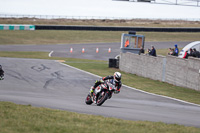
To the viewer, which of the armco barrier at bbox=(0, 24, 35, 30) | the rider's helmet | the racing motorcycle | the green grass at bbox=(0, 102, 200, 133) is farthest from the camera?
the armco barrier at bbox=(0, 24, 35, 30)

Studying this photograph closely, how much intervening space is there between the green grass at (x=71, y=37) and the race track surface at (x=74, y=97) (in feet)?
94.7

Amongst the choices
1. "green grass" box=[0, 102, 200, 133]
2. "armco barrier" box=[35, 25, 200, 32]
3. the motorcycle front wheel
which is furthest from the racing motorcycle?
"armco barrier" box=[35, 25, 200, 32]

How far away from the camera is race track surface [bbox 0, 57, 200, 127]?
1190 centimetres

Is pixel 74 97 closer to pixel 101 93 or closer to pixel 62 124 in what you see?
pixel 101 93

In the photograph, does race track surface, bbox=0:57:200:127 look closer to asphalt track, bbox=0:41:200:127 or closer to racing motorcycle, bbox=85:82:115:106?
asphalt track, bbox=0:41:200:127

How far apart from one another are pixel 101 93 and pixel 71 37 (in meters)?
48.3

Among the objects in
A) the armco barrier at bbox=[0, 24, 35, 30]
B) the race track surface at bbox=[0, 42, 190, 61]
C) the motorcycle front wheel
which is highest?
the armco barrier at bbox=[0, 24, 35, 30]

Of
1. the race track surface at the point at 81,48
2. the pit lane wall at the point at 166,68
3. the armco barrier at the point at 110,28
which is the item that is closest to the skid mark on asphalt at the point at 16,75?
the pit lane wall at the point at 166,68

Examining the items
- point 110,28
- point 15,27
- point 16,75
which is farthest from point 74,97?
point 110,28

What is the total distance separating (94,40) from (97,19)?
3200 centimetres

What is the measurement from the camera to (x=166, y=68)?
23.1m

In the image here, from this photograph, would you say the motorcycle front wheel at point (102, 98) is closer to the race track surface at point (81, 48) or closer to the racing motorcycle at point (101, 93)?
the racing motorcycle at point (101, 93)

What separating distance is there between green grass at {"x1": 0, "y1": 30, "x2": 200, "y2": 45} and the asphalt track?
2888cm

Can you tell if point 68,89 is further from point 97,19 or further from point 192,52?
point 97,19
